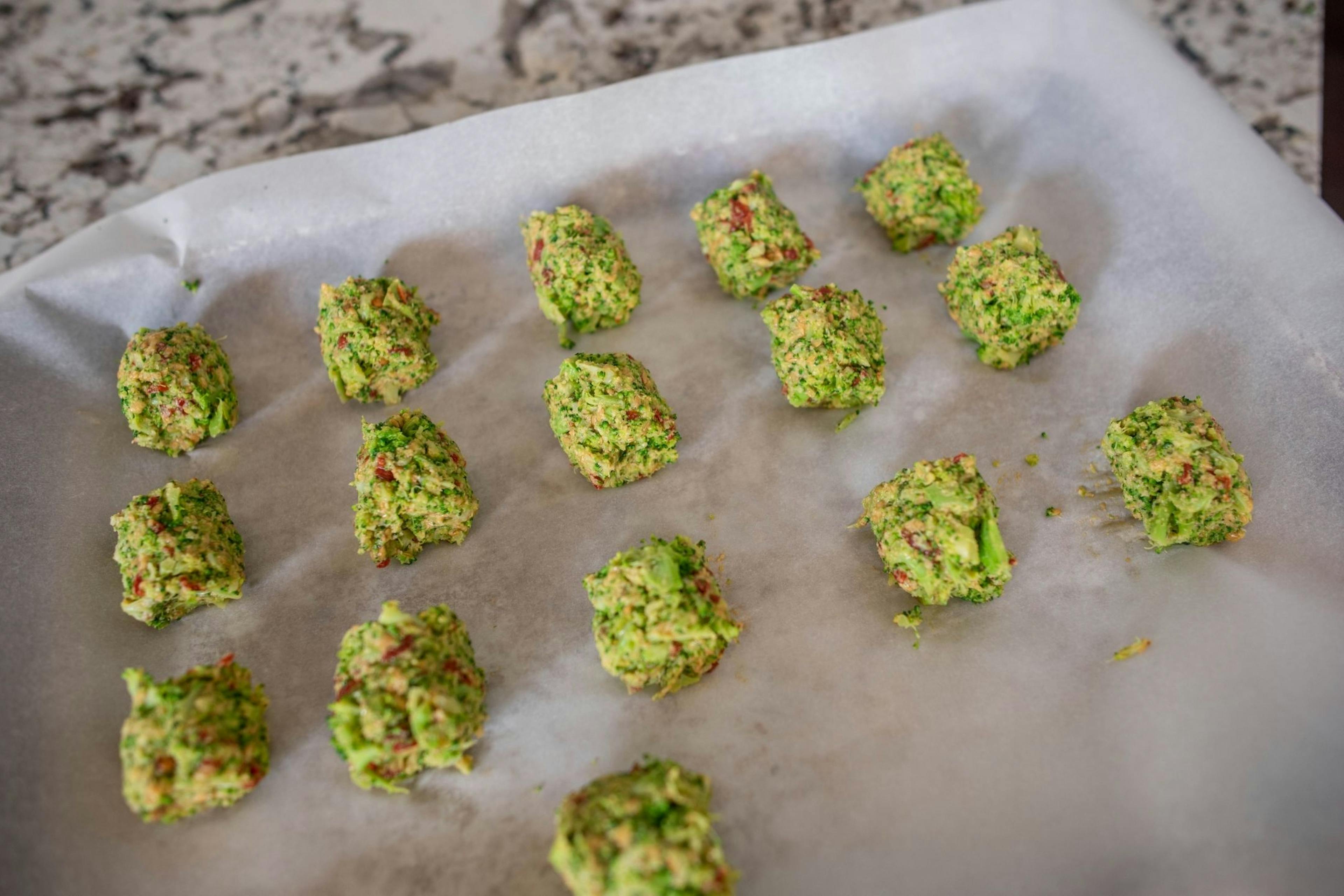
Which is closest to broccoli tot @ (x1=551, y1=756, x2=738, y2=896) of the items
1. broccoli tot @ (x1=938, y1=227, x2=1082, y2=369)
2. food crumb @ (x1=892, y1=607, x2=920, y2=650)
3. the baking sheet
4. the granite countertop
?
the baking sheet

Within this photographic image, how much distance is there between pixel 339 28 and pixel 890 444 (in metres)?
4.00

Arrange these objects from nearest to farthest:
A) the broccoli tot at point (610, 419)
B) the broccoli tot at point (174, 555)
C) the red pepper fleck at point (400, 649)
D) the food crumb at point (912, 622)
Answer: the red pepper fleck at point (400, 649), the broccoli tot at point (174, 555), the food crumb at point (912, 622), the broccoli tot at point (610, 419)

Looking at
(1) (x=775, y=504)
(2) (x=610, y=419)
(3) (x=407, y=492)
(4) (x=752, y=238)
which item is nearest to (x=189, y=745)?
(3) (x=407, y=492)

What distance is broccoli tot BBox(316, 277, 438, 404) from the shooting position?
13.1ft

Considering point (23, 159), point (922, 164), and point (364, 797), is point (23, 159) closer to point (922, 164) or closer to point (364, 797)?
point (364, 797)

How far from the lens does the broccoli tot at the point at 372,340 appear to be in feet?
13.1

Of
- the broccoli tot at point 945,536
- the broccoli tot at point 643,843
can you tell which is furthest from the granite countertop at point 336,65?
the broccoli tot at point 643,843

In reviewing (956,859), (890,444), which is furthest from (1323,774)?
(890,444)

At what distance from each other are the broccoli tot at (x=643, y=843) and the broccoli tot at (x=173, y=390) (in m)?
2.35

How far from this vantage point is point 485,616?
3686mm

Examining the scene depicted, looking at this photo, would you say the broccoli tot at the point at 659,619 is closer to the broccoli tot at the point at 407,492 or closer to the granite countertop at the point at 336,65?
the broccoli tot at the point at 407,492

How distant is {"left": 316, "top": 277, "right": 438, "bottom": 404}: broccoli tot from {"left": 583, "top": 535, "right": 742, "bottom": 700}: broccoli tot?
1.39m

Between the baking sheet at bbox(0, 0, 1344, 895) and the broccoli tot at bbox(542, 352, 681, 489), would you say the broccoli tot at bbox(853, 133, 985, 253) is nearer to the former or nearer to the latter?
the baking sheet at bbox(0, 0, 1344, 895)

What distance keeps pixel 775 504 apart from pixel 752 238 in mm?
1260
